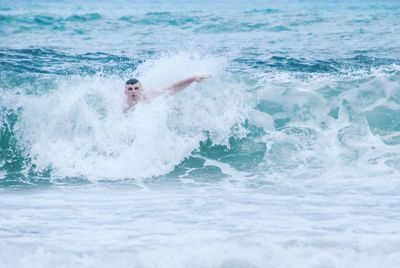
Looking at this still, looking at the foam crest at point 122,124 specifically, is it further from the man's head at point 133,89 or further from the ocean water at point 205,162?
the man's head at point 133,89

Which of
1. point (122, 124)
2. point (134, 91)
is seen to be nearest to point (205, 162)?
point (122, 124)

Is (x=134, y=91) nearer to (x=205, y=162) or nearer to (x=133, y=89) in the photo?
(x=133, y=89)

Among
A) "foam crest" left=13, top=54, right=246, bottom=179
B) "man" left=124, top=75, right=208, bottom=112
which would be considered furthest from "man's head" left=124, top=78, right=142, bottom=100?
"foam crest" left=13, top=54, right=246, bottom=179

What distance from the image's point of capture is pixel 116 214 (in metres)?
6.28

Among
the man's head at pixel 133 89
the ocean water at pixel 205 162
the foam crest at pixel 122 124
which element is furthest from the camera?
the man's head at pixel 133 89

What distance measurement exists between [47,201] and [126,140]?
2.23 m

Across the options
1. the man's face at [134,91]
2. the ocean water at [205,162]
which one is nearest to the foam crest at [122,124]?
the ocean water at [205,162]

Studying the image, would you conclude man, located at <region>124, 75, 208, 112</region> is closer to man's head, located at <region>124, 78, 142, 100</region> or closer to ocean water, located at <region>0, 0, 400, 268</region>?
man's head, located at <region>124, 78, 142, 100</region>

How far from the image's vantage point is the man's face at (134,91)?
8805mm

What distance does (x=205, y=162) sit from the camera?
902cm

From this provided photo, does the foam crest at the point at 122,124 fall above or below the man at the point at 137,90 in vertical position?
below

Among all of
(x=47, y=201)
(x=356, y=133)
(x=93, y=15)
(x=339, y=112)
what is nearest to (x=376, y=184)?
(x=356, y=133)

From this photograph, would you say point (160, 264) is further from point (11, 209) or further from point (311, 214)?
point (11, 209)

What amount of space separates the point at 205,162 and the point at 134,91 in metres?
1.54
